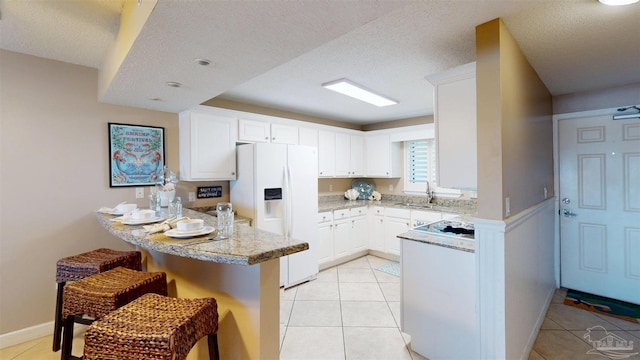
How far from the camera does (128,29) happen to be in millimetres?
1670

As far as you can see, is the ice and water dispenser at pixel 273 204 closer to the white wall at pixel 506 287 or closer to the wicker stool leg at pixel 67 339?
the wicker stool leg at pixel 67 339

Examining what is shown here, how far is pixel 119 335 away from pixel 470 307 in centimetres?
198

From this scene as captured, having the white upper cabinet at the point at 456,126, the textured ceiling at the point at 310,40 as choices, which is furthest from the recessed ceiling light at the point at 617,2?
the white upper cabinet at the point at 456,126

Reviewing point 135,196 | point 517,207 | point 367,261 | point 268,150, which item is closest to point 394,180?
point 367,261

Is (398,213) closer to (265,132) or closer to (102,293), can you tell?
(265,132)

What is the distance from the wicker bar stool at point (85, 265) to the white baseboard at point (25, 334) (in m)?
0.40

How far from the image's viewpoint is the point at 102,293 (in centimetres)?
147

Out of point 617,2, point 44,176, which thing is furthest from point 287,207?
point 617,2

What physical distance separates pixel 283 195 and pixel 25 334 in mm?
2545

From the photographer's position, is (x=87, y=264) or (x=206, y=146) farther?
(x=206, y=146)

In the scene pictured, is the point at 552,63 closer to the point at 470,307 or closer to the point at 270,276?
the point at 470,307

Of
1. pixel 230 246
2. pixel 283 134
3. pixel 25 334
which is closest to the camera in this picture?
pixel 230 246

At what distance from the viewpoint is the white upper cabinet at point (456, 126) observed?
1992 millimetres

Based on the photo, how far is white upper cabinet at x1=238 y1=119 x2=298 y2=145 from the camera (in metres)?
3.44
